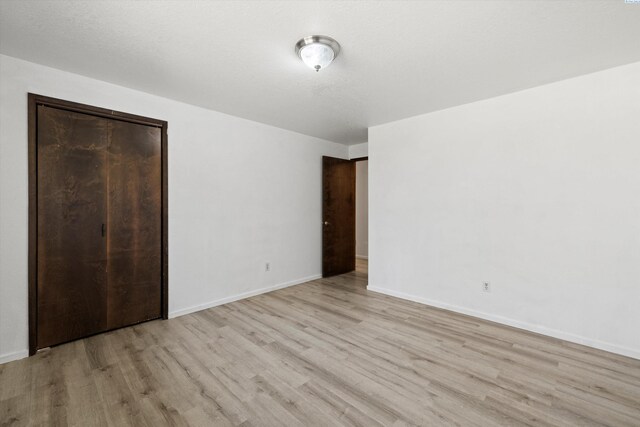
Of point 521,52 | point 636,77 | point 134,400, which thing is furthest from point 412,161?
point 134,400

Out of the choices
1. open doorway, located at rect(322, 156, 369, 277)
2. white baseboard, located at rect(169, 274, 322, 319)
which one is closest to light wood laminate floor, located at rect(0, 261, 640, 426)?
white baseboard, located at rect(169, 274, 322, 319)

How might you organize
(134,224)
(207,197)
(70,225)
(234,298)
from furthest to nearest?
1. (234,298)
2. (207,197)
3. (134,224)
4. (70,225)

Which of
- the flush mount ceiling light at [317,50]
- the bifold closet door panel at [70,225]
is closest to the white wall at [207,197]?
the bifold closet door panel at [70,225]

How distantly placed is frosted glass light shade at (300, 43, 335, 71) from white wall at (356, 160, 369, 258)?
4961mm

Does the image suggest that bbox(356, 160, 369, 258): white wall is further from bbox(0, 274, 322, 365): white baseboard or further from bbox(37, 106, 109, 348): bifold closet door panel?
bbox(37, 106, 109, 348): bifold closet door panel

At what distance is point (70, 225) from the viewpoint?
2.54m

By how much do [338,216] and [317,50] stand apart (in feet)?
11.1

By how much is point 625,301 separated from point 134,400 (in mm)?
3960

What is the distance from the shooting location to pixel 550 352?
242cm

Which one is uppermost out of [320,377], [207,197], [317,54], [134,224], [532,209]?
[317,54]

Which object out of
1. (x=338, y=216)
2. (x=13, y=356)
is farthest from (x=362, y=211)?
(x=13, y=356)

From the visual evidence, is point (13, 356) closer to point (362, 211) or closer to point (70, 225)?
point (70, 225)

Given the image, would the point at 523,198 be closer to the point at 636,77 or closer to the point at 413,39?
the point at 636,77

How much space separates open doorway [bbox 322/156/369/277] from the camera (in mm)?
4969
